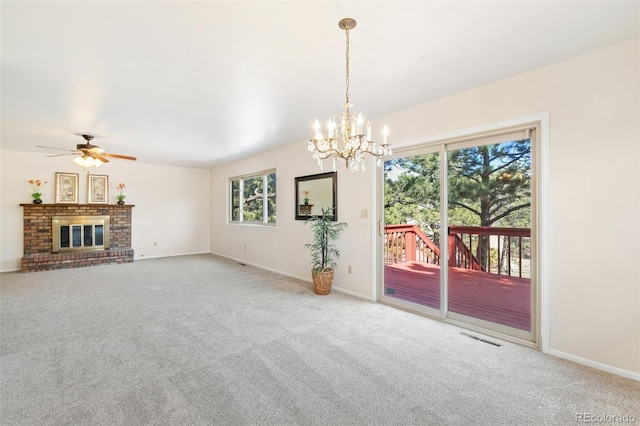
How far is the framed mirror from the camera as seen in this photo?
4523 millimetres

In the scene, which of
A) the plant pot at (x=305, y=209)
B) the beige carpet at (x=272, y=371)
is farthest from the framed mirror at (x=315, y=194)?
the beige carpet at (x=272, y=371)

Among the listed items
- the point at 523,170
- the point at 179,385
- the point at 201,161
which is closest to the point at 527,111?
the point at 523,170

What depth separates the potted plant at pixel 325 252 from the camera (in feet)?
13.7

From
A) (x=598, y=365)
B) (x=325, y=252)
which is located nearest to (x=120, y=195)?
(x=325, y=252)

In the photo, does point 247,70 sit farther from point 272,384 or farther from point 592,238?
point 592,238

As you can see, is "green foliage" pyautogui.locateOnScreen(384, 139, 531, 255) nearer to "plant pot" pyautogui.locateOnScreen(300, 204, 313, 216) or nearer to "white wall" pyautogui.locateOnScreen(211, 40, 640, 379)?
"white wall" pyautogui.locateOnScreen(211, 40, 640, 379)

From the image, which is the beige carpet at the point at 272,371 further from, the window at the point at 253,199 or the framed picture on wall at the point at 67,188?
the framed picture on wall at the point at 67,188

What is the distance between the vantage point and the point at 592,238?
7.59ft

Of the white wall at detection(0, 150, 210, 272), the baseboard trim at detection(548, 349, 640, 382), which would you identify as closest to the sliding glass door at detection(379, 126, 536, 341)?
the baseboard trim at detection(548, 349, 640, 382)

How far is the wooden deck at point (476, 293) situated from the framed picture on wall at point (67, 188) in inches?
272

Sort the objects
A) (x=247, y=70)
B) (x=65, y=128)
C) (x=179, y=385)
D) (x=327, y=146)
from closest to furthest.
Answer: (x=179, y=385), (x=327, y=146), (x=247, y=70), (x=65, y=128)

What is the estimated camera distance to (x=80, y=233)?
6.52 meters

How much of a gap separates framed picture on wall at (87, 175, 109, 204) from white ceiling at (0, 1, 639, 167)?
3.09 metres

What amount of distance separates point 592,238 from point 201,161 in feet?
23.1
